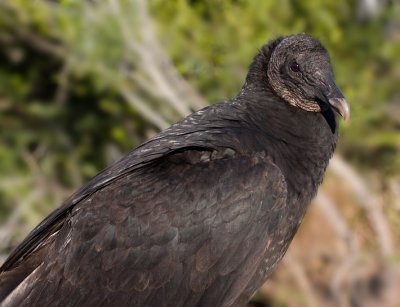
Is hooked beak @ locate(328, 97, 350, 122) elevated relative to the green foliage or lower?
lower

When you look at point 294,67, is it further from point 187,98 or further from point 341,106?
point 187,98

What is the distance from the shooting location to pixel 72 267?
12.2 ft

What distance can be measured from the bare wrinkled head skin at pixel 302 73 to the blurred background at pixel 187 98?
9.69ft

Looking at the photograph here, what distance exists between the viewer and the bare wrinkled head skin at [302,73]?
414 cm

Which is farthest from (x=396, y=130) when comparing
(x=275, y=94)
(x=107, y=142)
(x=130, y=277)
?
(x=130, y=277)

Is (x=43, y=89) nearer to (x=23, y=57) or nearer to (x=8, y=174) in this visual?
(x=23, y=57)

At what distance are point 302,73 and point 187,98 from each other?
333 centimetres

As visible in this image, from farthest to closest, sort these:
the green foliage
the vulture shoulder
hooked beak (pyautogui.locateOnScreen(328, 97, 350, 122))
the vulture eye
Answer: the green foliage < the vulture eye < hooked beak (pyautogui.locateOnScreen(328, 97, 350, 122)) < the vulture shoulder

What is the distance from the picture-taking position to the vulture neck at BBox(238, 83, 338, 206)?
13.0ft

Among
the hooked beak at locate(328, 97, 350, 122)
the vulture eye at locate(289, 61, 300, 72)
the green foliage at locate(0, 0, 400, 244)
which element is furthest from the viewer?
the green foliage at locate(0, 0, 400, 244)

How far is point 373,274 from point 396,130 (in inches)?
63.5

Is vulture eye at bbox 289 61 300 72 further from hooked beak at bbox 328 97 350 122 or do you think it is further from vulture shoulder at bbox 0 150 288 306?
vulture shoulder at bbox 0 150 288 306

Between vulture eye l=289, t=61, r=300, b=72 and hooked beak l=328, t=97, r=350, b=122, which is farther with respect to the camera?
vulture eye l=289, t=61, r=300, b=72

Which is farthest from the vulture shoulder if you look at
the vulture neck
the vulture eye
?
the vulture eye
